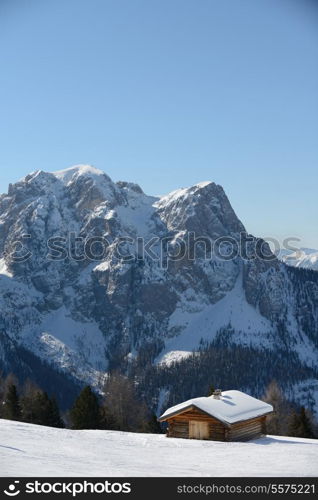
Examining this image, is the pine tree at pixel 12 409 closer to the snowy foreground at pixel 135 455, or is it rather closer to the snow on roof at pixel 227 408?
the snowy foreground at pixel 135 455

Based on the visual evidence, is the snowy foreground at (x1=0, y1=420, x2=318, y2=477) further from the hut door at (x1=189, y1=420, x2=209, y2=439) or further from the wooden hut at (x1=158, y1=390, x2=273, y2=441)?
the hut door at (x1=189, y1=420, x2=209, y2=439)

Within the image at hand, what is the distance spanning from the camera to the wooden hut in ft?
152

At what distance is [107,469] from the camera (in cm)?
2720

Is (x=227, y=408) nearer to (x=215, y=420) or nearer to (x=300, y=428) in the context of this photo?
(x=215, y=420)

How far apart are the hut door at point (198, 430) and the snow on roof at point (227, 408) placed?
4.65 ft

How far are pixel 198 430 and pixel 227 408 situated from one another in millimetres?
2951

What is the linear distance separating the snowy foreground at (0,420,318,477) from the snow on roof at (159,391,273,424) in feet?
7.35

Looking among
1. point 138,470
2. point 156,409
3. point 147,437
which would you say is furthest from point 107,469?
point 156,409

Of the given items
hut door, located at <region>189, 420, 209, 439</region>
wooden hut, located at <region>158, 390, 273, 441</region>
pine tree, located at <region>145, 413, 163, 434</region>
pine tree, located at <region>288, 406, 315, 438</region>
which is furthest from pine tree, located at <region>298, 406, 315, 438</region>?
hut door, located at <region>189, 420, 209, 439</region>

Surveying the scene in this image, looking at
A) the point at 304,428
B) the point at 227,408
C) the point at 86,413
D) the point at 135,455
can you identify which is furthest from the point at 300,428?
the point at 135,455

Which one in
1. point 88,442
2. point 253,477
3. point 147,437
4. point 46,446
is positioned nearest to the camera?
point 253,477
